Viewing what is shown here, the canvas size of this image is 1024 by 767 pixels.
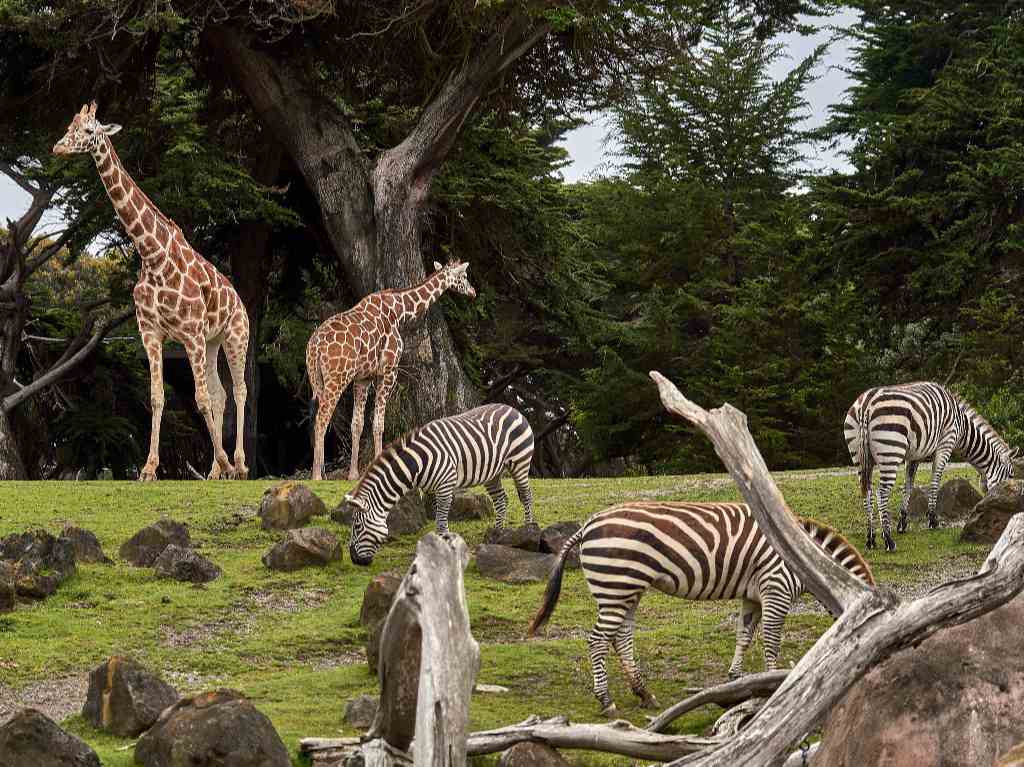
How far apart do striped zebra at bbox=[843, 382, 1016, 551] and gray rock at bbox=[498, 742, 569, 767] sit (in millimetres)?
7420

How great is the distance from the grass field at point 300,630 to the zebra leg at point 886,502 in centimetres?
20

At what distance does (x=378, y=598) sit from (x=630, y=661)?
239cm

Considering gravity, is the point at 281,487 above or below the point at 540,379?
below

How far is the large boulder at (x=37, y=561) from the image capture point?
456 inches

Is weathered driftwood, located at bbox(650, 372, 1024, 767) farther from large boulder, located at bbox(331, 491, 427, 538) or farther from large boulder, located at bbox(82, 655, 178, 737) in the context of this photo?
large boulder, located at bbox(331, 491, 427, 538)

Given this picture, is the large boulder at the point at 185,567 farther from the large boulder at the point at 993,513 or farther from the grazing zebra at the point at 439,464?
the large boulder at the point at 993,513

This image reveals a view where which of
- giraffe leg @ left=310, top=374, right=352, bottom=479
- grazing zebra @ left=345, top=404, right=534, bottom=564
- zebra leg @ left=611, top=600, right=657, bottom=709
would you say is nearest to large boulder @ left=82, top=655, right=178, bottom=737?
zebra leg @ left=611, top=600, right=657, bottom=709

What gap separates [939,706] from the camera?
5.73 m

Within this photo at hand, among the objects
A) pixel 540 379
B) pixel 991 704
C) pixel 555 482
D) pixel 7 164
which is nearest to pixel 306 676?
pixel 991 704

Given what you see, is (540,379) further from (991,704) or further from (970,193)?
(991,704)

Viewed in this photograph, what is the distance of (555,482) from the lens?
19.8 metres

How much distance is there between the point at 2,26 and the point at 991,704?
1871 centimetres

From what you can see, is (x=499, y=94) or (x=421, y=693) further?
(x=499, y=94)

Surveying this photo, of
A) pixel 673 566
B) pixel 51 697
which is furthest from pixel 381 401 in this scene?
pixel 673 566
